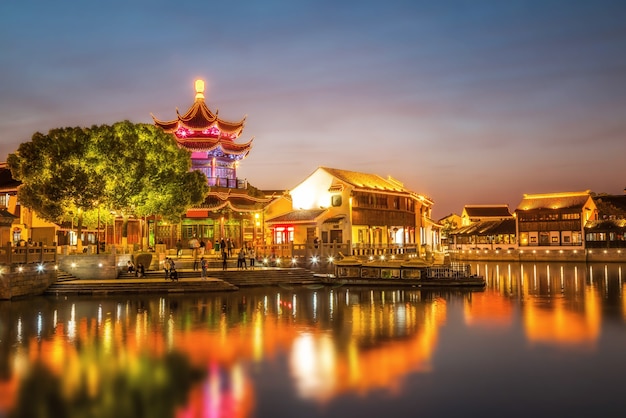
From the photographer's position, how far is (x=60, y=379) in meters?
15.0

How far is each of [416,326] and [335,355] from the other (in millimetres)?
6510

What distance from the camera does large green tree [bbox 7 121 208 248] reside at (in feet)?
118

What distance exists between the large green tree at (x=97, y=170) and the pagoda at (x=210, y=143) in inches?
587

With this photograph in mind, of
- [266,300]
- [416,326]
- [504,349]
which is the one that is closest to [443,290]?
[266,300]

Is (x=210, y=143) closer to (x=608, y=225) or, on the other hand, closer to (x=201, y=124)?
(x=201, y=124)

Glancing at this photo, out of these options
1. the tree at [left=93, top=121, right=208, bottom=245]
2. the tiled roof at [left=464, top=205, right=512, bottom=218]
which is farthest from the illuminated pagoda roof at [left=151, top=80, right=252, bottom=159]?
the tiled roof at [left=464, top=205, right=512, bottom=218]

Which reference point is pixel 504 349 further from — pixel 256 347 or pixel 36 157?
pixel 36 157

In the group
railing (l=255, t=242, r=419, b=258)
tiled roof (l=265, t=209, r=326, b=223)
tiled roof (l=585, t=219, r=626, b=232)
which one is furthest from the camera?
tiled roof (l=585, t=219, r=626, b=232)

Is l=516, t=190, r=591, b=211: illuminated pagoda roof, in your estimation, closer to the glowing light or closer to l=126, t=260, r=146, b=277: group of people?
the glowing light

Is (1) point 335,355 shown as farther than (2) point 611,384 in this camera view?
Yes

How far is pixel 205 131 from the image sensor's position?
187ft

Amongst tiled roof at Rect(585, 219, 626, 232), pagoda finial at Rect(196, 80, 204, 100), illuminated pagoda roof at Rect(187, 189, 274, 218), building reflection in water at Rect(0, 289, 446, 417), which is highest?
pagoda finial at Rect(196, 80, 204, 100)

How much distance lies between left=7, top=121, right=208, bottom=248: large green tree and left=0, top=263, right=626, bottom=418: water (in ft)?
26.3

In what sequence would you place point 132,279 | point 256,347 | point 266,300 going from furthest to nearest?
point 132,279 < point 266,300 < point 256,347
